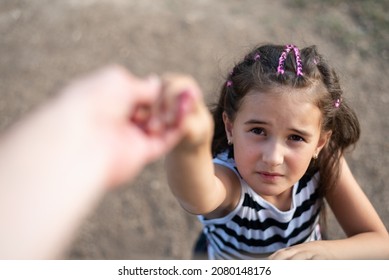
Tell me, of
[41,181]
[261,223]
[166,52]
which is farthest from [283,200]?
[166,52]

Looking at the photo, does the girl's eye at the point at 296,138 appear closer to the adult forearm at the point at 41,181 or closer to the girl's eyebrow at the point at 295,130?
the girl's eyebrow at the point at 295,130

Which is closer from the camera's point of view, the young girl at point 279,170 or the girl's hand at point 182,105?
the girl's hand at point 182,105

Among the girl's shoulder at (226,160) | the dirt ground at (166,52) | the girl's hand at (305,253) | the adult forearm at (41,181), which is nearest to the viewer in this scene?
the adult forearm at (41,181)

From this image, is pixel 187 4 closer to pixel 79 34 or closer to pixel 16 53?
pixel 79 34

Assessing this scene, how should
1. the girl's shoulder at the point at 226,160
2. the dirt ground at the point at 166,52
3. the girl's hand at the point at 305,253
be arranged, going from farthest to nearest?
the dirt ground at the point at 166,52 < the girl's shoulder at the point at 226,160 < the girl's hand at the point at 305,253

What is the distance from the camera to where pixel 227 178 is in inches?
29.7

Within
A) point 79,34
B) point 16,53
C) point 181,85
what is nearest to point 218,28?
point 79,34

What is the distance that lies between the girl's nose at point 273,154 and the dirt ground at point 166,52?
72cm

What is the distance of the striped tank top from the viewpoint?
31.1 inches

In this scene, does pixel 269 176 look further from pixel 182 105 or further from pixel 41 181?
pixel 41 181

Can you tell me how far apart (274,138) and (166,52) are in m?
1.19

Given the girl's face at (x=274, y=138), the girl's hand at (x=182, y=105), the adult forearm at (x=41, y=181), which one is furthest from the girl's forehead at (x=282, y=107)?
the adult forearm at (x=41, y=181)

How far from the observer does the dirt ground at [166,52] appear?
55.9 inches
